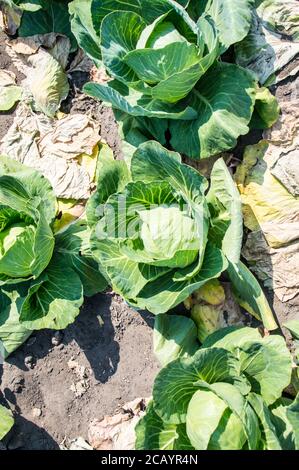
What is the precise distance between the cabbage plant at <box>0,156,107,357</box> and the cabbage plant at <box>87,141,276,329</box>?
9.9 inches

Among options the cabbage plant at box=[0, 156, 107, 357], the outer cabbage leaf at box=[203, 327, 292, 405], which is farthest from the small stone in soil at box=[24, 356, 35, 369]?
the outer cabbage leaf at box=[203, 327, 292, 405]

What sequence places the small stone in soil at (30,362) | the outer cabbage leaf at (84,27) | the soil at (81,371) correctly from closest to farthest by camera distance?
the outer cabbage leaf at (84,27), the soil at (81,371), the small stone in soil at (30,362)

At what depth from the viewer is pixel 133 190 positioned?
9.56 feet

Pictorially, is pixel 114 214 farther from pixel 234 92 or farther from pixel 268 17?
pixel 268 17

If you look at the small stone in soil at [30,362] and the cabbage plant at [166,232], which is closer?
the cabbage plant at [166,232]

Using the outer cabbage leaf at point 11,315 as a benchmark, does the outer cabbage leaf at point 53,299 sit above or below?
above

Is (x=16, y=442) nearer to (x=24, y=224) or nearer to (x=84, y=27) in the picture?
(x=24, y=224)

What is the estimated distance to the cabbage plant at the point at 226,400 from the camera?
104 inches

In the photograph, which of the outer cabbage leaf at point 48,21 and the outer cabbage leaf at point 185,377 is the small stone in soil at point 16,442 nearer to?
the outer cabbage leaf at point 185,377

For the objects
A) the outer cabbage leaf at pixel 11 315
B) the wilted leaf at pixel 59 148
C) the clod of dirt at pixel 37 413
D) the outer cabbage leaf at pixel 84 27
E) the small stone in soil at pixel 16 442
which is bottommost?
the small stone in soil at pixel 16 442

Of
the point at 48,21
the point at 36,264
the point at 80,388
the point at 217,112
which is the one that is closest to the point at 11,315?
the point at 36,264

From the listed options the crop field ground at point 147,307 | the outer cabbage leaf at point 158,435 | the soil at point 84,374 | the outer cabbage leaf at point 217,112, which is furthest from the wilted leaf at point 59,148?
the outer cabbage leaf at point 158,435

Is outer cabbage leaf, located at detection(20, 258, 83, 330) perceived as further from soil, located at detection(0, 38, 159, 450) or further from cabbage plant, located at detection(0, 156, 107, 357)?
soil, located at detection(0, 38, 159, 450)

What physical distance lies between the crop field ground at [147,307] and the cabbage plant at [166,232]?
1 cm
